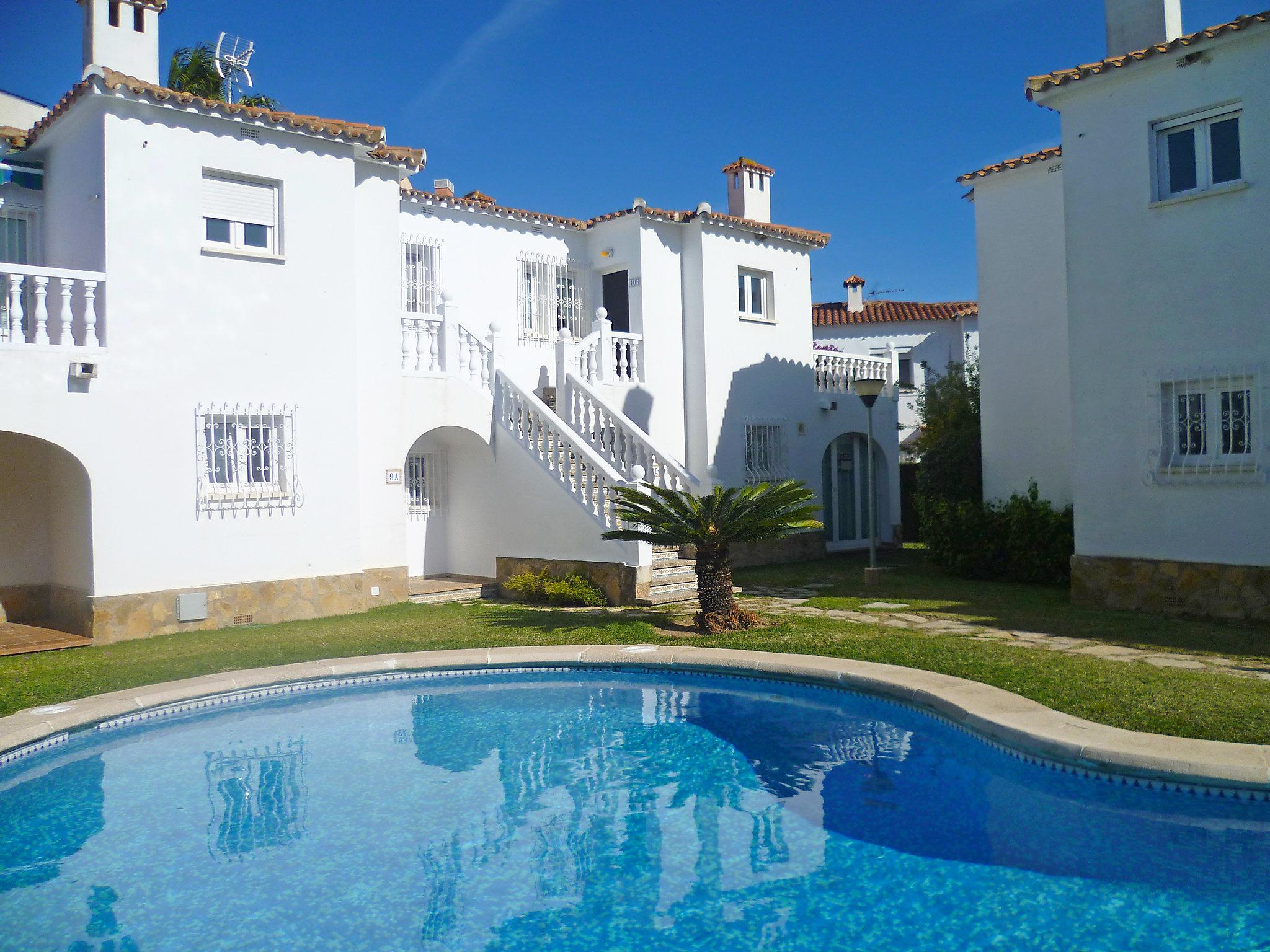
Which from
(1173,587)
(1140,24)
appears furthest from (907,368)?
(1173,587)

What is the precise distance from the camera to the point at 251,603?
13.9m

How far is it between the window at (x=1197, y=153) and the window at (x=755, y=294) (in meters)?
9.50

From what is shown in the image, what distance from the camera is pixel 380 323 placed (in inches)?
603

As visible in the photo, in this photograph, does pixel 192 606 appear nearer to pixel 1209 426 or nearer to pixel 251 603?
pixel 251 603

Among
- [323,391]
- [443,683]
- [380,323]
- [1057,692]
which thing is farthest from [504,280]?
[1057,692]

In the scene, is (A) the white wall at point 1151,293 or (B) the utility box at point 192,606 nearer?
(A) the white wall at point 1151,293

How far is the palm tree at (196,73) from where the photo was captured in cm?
2531

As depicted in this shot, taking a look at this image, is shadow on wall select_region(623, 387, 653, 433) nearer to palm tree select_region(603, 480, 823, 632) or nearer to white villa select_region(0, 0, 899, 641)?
white villa select_region(0, 0, 899, 641)

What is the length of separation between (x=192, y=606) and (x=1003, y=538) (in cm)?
1296

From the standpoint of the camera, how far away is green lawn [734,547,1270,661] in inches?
435

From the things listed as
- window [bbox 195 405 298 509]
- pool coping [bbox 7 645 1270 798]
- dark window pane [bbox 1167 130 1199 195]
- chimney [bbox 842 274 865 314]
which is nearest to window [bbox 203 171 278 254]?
window [bbox 195 405 298 509]

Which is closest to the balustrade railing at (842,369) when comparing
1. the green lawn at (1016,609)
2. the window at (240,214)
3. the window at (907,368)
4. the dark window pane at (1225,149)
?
the green lawn at (1016,609)

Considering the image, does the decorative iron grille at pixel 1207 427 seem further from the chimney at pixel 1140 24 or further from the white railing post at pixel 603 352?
the white railing post at pixel 603 352

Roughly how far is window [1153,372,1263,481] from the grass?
4128mm
